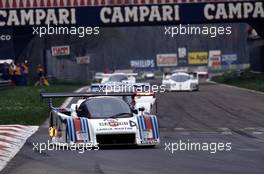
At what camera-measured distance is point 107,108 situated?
19375mm

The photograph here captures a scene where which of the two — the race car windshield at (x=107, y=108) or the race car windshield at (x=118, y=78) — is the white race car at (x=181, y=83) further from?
the race car windshield at (x=107, y=108)

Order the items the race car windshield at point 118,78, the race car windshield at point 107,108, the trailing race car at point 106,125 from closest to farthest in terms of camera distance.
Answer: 1. the trailing race car at point 106,125
2. the race car windshield at point 107,108
3. the race car windshield at point 118,78

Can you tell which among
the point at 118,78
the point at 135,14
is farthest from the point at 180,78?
the point at 135,14

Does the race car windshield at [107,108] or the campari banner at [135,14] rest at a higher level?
the campari banner at [135,14]

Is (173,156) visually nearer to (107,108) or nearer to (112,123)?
(112,123)

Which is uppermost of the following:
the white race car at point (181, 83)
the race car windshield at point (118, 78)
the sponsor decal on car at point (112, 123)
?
the sponsor decal on car at point (112, 123)

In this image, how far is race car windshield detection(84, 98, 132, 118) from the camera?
19.2m

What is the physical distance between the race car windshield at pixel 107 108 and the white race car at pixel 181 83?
31.5 meters

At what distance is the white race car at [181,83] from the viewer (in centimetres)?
5125

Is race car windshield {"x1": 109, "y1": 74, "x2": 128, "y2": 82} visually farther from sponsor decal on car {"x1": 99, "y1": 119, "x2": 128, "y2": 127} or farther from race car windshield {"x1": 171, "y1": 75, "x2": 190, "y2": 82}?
sponsor decal on car {"x1": 99, "y1": 119, "x2": 128, "y2": 127}

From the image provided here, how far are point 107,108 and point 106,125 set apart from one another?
3.70 feet

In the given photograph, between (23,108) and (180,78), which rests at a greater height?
(23,108)

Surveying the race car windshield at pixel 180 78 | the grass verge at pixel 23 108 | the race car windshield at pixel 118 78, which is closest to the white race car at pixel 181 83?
the race car windshield at pixel 180 78

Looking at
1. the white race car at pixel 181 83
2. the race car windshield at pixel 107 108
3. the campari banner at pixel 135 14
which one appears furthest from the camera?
the white race car at pixel 181 83
